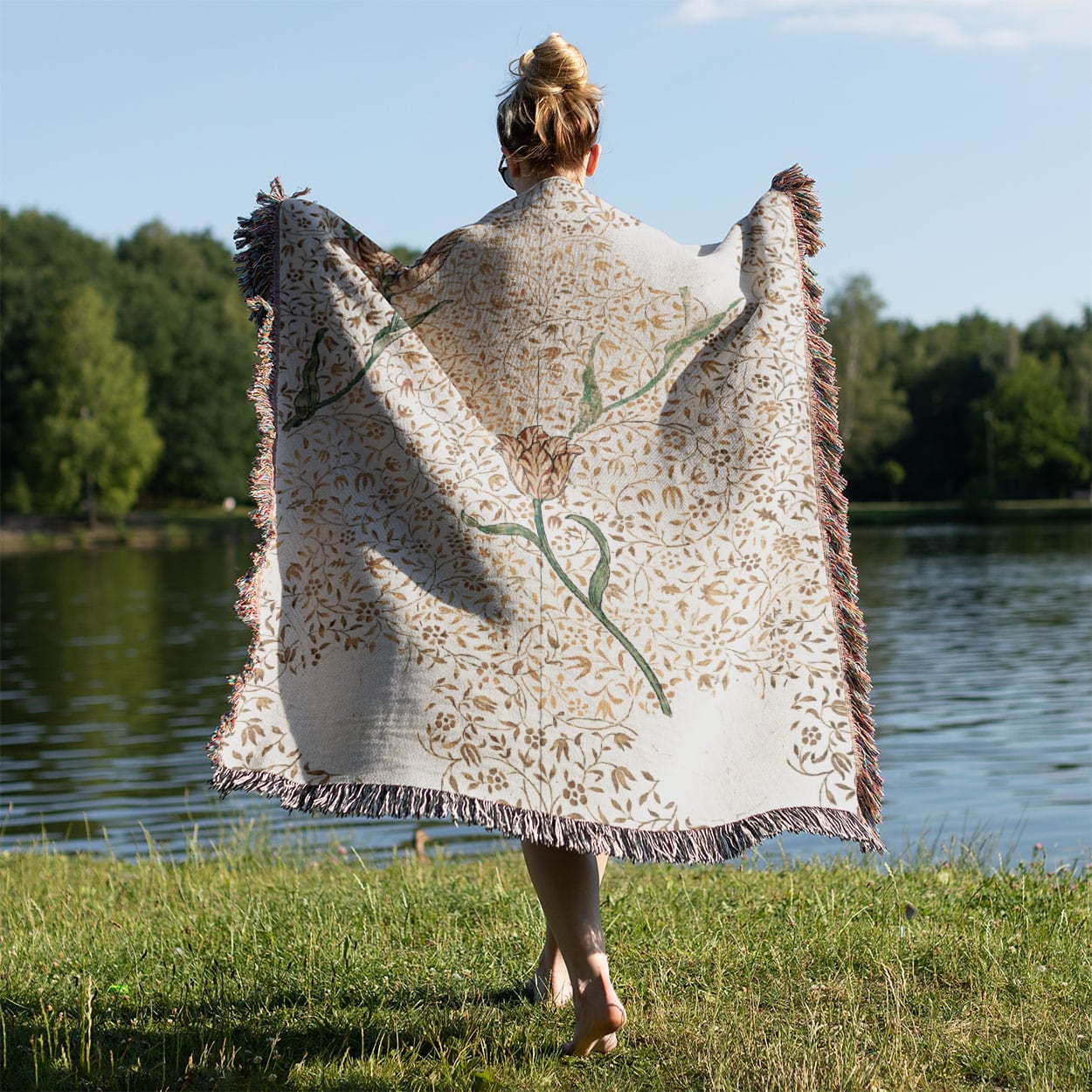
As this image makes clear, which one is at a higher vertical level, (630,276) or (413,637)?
(630,276)

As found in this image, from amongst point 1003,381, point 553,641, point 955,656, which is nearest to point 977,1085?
point 553,641

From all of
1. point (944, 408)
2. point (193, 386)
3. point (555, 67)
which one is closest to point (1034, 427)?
point (944, 408)

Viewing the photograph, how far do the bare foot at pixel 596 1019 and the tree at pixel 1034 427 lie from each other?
66.9 meters

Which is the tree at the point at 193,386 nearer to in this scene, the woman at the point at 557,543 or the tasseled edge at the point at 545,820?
the woman at the point at 557,543

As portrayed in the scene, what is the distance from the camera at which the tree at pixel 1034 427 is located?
65.4 metres

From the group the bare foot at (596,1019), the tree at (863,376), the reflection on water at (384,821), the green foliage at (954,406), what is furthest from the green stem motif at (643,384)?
the tree at (863,376)

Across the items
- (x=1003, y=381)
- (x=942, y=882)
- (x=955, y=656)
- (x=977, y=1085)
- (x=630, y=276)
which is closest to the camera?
(x=977, y=1085)

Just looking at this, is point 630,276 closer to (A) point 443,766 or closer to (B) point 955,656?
(A) point 443,766

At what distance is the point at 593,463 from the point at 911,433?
70.0 meters

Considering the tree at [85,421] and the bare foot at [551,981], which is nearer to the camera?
the bare foot at [551,981]

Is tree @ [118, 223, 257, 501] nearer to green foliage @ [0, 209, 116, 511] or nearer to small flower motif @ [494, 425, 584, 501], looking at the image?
green foliage @ [0, 209, 116, 511]

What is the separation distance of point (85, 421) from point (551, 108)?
47.9 metres

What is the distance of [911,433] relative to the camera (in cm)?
7006

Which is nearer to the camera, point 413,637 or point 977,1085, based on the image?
point 977,1085
